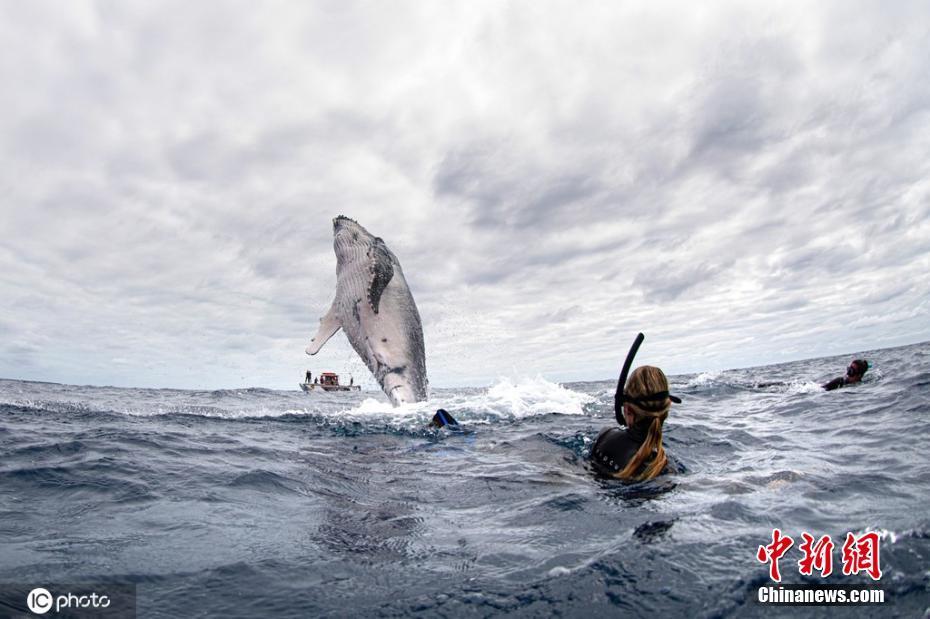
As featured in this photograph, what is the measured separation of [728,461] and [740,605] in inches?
195

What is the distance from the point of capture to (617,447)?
6121 mm

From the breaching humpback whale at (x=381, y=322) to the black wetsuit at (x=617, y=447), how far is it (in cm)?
663

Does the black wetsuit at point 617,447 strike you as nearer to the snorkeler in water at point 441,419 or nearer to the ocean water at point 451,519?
the ocean water at point 451,519

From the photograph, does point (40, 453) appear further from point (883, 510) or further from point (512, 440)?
point (883, 510)

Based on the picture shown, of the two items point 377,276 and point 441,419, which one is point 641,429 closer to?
point 441,419

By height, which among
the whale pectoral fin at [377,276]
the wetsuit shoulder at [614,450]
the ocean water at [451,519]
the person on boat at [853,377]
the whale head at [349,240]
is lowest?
the ocean water at [451,519]

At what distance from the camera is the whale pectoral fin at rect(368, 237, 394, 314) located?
492 inches

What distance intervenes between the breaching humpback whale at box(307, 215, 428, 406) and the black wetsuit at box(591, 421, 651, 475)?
6.63 metres

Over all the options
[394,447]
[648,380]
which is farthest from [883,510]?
[394,447]

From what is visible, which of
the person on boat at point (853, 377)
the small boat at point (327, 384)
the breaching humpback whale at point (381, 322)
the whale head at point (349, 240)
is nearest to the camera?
the breaching humpback whale at point (381, 322)

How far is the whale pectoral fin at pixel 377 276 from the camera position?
12508mm

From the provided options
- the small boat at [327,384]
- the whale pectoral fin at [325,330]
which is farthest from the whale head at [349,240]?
the small boat at [327,384]

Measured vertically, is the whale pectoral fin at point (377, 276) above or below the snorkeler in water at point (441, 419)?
above

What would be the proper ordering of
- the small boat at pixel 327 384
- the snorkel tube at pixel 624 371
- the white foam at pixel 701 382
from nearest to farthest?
1. the snorkel tube at pixel 624 371
2. the white foam at pixel 701 382
3. the small boat at pixel 327 384
